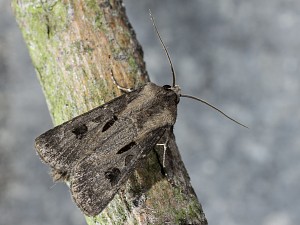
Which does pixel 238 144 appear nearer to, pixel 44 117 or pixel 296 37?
pixel 296 37

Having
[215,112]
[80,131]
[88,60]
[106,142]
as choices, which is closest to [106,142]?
[106,142]

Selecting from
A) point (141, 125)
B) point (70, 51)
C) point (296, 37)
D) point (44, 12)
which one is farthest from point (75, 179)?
point (296, 37)

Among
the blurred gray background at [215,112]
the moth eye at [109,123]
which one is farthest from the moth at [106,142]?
the blurred gray background at [215,112]

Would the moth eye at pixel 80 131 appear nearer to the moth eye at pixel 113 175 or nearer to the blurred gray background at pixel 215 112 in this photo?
the moth eye at pixel 113 175

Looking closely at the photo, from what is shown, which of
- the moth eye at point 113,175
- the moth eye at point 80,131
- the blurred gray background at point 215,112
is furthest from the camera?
the blurred gray background at point 215,112

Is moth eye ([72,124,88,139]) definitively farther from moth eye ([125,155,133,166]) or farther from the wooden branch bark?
moth eye ([125,155,133,166])

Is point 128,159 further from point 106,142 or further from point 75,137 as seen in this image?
point 75,137
